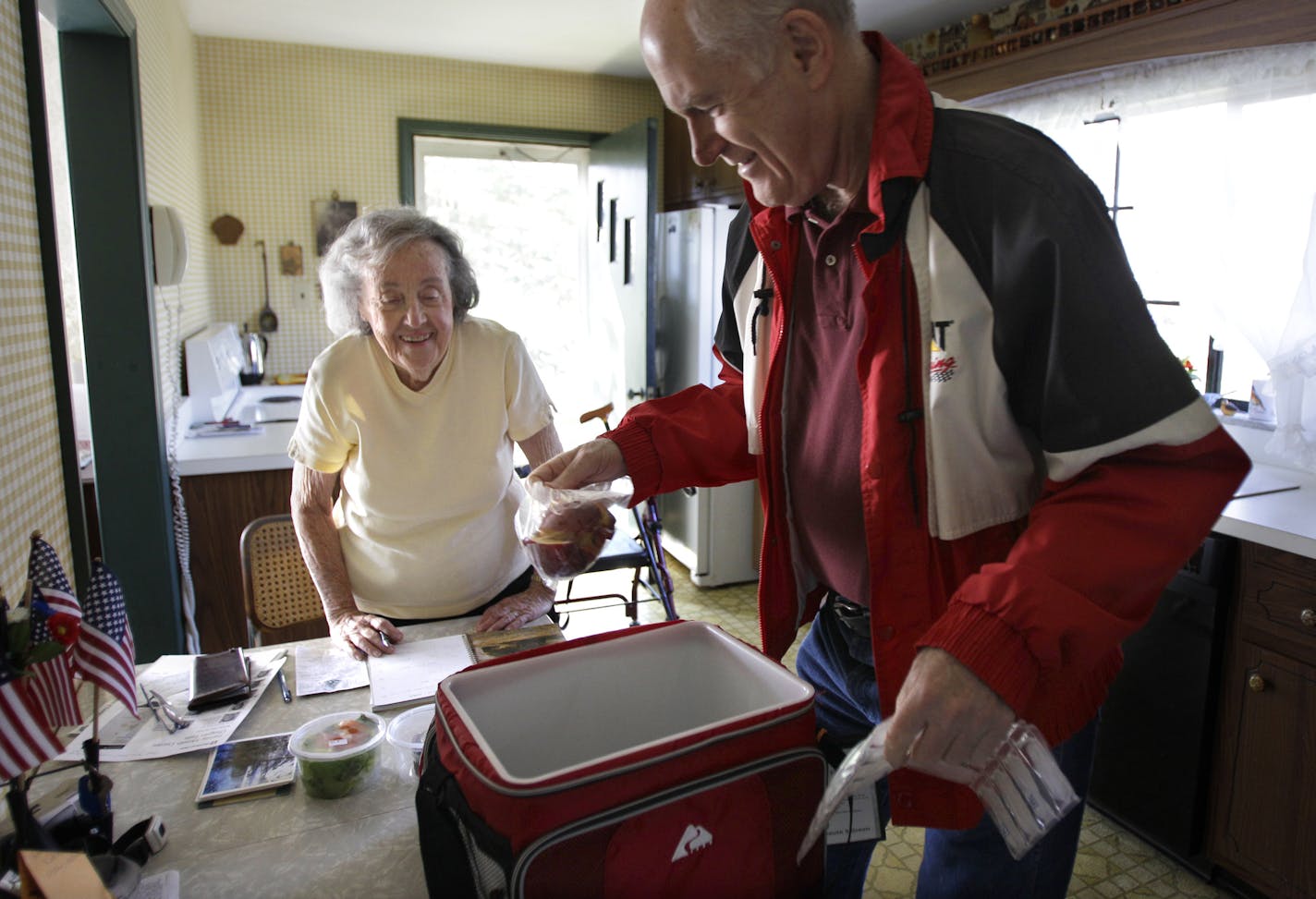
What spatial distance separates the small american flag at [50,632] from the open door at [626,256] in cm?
346

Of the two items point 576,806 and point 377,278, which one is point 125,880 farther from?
point 377,278

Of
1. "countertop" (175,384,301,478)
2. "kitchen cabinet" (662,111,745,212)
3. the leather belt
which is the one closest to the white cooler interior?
the leather belt

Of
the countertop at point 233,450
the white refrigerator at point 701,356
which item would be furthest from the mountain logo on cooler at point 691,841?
the white refrigerator at point 701,356

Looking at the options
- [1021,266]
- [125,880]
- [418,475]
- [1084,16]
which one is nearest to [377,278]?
[418,475]

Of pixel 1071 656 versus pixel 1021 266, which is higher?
pixel 1021 266

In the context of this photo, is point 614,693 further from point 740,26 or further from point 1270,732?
point 1270,732

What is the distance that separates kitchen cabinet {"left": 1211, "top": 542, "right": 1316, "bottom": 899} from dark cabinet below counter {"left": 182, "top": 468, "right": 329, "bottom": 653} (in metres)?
2.68

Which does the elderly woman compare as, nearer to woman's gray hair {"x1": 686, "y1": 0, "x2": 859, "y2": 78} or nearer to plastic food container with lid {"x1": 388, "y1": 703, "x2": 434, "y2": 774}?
plastic food container with lid {"x1": 388, "y1": 703, "x2": 434, "y2": 774}

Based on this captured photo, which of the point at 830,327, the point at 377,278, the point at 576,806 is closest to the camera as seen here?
the point at 576,806

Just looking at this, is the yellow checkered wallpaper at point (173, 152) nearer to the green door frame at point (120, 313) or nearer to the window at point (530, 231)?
the green door frame at point (120, 313)

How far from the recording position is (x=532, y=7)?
3740mm

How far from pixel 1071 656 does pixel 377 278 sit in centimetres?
142

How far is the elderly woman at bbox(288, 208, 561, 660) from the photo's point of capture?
172cm

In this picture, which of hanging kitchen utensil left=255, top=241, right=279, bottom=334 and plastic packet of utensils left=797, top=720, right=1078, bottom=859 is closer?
plastic packet of utensils left=797, top=720, right=1078, bottom=859
